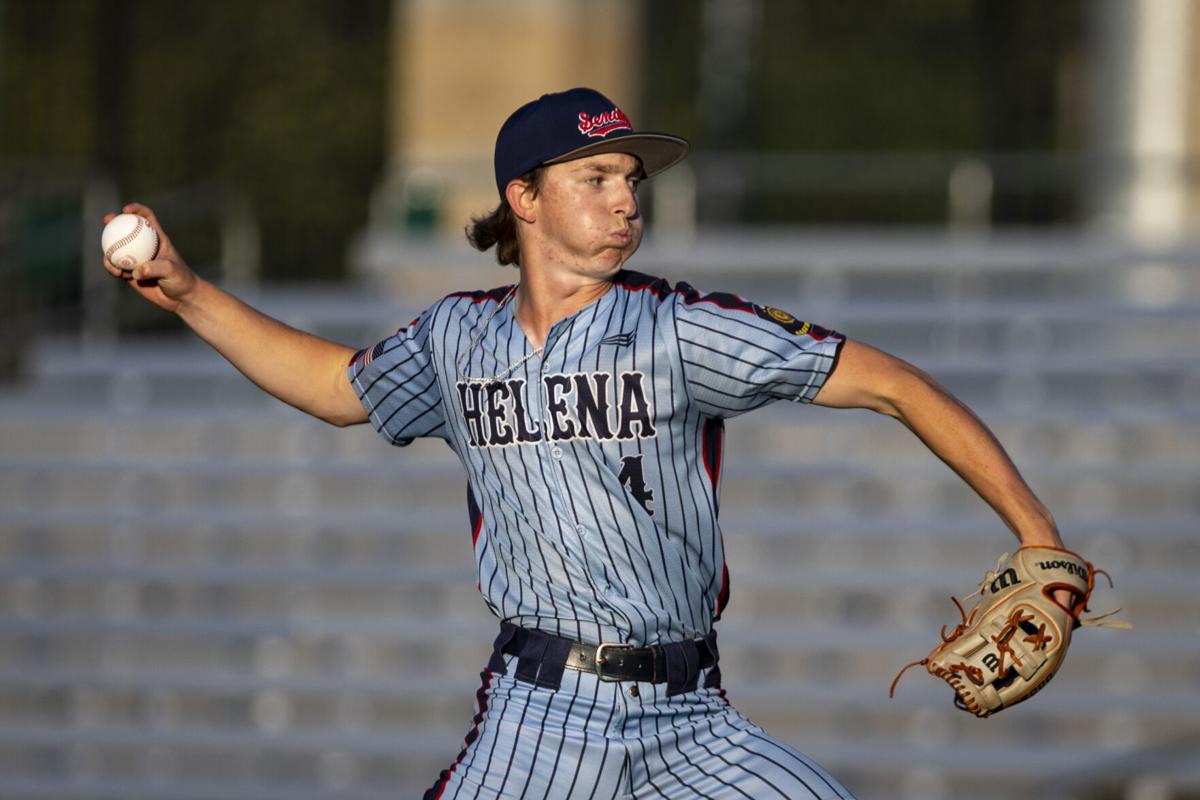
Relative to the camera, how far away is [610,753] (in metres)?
3.50

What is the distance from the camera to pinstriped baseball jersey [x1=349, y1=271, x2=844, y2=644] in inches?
138

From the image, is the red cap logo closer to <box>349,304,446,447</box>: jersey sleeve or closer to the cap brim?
the cap brim

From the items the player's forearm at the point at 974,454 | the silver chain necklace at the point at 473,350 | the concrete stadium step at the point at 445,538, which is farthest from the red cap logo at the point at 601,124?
the concrete stadium step at the point at 445,538

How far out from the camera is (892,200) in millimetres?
20750

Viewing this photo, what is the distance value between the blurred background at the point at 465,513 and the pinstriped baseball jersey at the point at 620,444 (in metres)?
4.99

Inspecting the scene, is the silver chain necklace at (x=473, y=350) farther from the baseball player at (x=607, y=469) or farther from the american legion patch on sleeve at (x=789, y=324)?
the american legion patch on sleeve at (x=789, y=324)

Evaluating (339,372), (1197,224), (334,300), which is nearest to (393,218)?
(334,300)

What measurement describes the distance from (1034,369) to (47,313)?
20.7 feet

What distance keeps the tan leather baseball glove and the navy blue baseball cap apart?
3.49ft

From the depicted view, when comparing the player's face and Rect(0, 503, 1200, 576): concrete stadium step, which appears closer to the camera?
the player's face

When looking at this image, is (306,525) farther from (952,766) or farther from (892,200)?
(892,200)

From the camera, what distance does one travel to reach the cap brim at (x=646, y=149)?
3.54 meters

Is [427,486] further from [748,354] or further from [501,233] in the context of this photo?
[748,354]

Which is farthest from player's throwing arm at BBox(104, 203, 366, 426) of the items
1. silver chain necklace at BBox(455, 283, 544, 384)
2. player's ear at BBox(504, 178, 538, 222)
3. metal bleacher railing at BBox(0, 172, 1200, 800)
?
metal bleacher railing at BBox(0, 172, 1200, 800)
